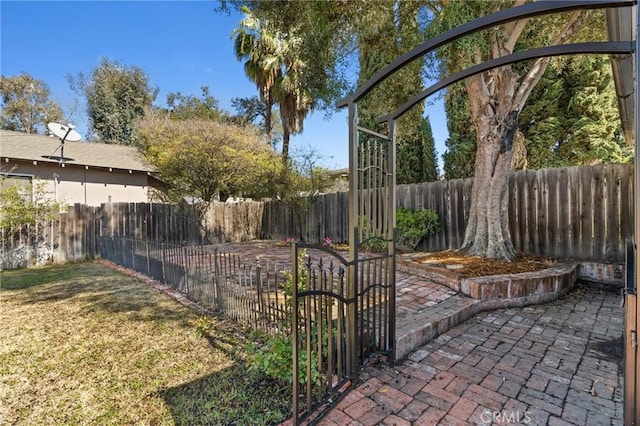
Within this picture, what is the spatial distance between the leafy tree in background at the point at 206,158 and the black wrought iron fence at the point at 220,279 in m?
3.08

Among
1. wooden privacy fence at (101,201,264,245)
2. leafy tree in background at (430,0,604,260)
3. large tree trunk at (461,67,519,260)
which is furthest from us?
wooden privacy fence at (101,201,264,245)

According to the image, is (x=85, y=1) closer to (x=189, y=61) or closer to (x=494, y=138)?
(x=189, y=61)

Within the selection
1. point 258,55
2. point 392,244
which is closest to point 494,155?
point 392,244

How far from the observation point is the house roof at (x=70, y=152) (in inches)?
380

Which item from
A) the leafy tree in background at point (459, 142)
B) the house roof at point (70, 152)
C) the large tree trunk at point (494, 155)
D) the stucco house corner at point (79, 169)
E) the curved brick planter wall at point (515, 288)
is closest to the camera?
the curved brick planter wall at point (515, 288)

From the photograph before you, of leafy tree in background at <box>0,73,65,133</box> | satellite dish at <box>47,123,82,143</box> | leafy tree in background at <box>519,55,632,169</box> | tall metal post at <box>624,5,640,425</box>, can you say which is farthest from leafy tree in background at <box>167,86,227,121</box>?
tall metal post at <box>624,5,640,425</box>

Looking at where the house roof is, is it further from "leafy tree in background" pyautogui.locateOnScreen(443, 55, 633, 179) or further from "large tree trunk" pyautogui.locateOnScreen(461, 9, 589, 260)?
"leafy tree in background" pyautogui.locateOnScreen(443, 55, 633, 179)

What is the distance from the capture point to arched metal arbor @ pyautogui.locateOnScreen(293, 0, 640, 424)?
1402mm

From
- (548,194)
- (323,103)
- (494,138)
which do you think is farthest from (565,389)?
(323,103)

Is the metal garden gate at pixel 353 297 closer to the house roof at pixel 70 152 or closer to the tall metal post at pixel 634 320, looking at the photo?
the tall metal post at pixel 634 320

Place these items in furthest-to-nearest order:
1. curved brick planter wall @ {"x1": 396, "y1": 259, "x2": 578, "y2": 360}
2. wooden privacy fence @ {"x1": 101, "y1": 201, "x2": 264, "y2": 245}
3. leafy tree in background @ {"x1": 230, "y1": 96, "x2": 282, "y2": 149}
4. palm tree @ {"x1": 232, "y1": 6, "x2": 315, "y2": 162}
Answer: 1. leafy tree in background @ {"x1": 230, "y1": 96, "x2": 282, "y2": 149}
2. palm tree @ {"x1": 232, "y1": 6, "x2": 315, "y2": 162}
3. wooden privacy fence @ {"x1": 101, "y1": 201, "x2": 264, "y2": 245}
4. curved brick planter wall @ {"x1": 396, "y1": 259, "x2": 578, "y2": 360}

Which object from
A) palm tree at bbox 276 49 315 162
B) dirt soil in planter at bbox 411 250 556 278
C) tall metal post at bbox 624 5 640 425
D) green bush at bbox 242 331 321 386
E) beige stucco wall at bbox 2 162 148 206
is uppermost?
palm tree at bbox 276 49 315 162

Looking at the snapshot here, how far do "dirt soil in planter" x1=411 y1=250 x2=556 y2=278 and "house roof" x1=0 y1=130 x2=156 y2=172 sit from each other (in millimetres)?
11312

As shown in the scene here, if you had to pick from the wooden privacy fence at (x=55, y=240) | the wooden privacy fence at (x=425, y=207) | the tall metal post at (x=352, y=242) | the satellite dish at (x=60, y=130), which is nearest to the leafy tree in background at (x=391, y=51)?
the wooden privacy fence at (x=425, y=207)
